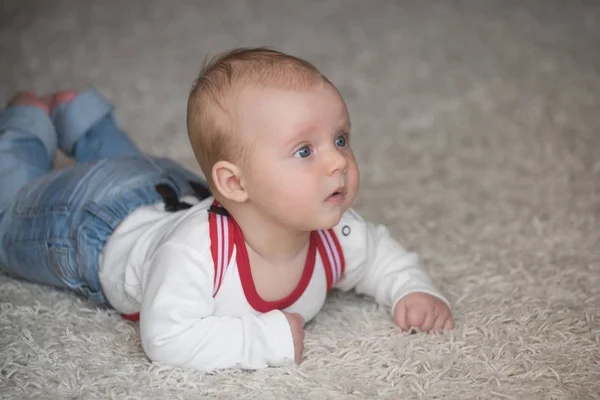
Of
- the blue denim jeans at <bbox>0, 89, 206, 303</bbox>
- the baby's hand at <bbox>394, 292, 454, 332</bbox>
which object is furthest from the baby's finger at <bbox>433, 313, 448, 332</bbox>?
the blue denim jeans at <bbox>0, 89, 206, 303</bbox>

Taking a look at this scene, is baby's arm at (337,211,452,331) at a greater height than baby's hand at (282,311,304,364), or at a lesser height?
greater

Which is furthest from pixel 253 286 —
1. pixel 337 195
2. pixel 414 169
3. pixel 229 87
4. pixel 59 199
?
pixel 414 169

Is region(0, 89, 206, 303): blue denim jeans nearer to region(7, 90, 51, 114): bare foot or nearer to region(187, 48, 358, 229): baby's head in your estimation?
region(7, 90, 51, 114): bare foot

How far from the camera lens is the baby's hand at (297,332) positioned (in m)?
1.17

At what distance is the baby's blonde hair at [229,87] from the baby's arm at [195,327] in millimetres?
151

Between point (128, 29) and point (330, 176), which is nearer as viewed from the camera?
point (330, 176)

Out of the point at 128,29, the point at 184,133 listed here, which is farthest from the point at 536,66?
the point at 128,29

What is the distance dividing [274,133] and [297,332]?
0.90ft

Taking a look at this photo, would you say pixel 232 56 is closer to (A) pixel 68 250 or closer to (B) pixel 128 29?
(A) pixel 68 250

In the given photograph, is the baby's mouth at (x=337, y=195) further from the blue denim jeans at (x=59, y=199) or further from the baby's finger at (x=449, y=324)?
the blue denim jeans at (x=59, y=199)

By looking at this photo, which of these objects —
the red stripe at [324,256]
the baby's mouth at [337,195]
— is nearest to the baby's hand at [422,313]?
the red stripe at [324,256]

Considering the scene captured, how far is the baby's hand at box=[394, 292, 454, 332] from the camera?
1.26m

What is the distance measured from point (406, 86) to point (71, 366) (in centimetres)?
154

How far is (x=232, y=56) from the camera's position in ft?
3.92
